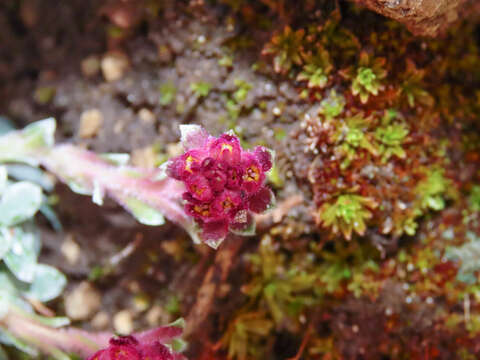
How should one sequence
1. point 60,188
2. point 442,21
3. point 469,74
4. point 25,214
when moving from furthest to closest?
1. point 60,188
2. point 469,74
3. point 25,214
4. point 442,21

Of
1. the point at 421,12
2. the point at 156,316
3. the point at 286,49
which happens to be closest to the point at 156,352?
the point at 156,316

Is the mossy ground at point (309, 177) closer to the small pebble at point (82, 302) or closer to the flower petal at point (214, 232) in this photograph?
→ the small pebble at point (82, 302)

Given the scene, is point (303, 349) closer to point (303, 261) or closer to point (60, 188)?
point (303, 261)

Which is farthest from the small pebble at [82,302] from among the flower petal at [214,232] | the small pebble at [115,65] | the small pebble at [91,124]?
the flower petal at [214,232]

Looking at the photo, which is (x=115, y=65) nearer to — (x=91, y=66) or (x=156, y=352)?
(x=91, y=66)

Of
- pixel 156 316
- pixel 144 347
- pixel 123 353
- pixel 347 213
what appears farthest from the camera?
pixel 156 316

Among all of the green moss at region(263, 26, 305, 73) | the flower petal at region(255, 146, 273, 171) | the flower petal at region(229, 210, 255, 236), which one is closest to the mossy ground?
the green moss at region(263, 26, 305, 73)

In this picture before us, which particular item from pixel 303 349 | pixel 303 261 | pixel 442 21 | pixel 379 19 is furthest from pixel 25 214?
pixel 442 21
